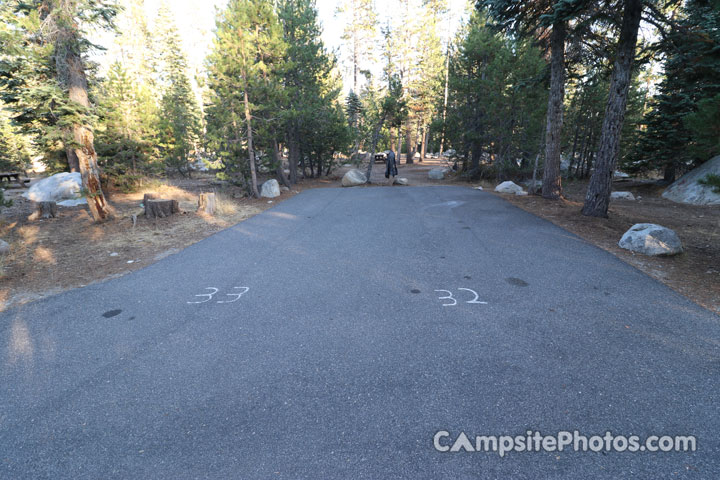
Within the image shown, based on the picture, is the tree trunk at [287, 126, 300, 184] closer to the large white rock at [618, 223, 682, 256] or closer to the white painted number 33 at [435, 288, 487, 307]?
the white painted number 33 at [435, 288, 487, 307]

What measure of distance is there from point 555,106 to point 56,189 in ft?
65.9

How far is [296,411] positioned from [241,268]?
400cm

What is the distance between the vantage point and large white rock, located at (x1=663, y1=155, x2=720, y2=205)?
37.4 feet

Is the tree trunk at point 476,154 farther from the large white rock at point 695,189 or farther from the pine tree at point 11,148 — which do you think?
the pine tree at point 11,148

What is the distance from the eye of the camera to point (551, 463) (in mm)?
2189

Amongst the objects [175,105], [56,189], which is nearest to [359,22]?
[175,105]

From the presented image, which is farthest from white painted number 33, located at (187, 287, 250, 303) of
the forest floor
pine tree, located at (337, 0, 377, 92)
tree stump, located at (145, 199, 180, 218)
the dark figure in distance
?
pine tree, located at (337, 0, 377, 92)

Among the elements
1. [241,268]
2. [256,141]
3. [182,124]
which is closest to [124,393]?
[241,268]

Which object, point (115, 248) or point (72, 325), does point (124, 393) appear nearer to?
point (72, 325)

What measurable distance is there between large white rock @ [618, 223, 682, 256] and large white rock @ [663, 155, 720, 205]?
756 centimetres

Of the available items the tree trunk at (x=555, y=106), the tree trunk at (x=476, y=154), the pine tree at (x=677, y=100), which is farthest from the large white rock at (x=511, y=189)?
the pine tree at (x=677, y=100)

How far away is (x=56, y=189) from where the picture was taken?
1334cm

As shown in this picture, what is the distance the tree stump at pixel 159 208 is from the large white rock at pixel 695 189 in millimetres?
18240

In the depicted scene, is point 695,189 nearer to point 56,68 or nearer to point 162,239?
point 162,239
